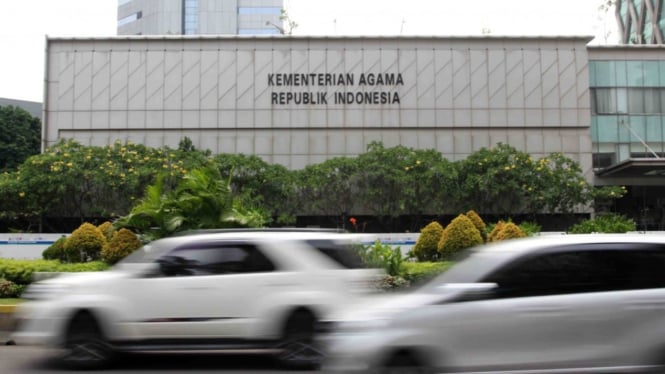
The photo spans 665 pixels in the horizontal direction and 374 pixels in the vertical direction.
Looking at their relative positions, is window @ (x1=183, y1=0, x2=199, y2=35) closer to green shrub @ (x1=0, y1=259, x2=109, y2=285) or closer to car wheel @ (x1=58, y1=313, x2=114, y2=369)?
green shrub @ (x1=0, y1=259, x2=109, y2=285)

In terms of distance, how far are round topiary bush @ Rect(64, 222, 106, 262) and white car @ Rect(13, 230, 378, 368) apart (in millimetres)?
10508

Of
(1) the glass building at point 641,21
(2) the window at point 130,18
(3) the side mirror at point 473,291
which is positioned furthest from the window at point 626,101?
(2) the window at point 130,18

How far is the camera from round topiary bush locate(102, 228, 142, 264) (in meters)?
16.4

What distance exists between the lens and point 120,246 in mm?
16547

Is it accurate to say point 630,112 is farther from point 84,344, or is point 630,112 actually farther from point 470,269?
point 84,344

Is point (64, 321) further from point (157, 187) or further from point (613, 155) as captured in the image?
point (613, 155)

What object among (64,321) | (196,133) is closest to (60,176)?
(196,133)

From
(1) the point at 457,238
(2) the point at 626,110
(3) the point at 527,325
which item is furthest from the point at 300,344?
(2) the point at 626,110

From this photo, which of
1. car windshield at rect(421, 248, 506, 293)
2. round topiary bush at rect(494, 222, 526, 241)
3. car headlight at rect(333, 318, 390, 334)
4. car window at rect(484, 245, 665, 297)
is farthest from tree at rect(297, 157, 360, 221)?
car window at rect(484, 245, 665, 297)

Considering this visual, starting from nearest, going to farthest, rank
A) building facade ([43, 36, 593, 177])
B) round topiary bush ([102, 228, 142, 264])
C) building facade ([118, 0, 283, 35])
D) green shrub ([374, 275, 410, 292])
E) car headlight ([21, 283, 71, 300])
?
car headlight ([21, 283, 71, 300]) → green shrub ([374, 275, 410, 292]) → round topiary bush ([102, 228, 142, 264]) → building facade ([43, 36, 593, 177]) → building facade ([118, 0, 283, 35])

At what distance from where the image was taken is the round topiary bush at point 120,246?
53.8ft

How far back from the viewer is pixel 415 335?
5.72 meters

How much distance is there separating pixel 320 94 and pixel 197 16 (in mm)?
75606

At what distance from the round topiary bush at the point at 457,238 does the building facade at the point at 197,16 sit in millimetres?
87961
